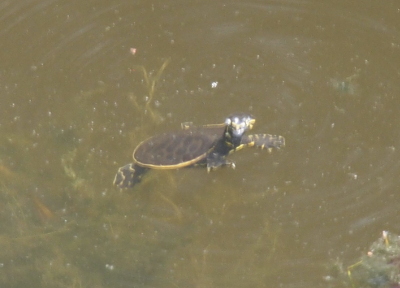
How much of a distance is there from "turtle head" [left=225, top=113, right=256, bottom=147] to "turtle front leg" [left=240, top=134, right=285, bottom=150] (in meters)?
0.21

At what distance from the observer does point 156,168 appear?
4.42 meters

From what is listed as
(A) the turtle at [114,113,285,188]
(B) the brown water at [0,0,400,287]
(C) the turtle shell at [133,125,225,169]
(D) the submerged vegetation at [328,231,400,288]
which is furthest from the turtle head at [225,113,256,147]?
(D) the submerged vegetation at [328,231,400,288]

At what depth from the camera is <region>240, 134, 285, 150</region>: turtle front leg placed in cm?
450

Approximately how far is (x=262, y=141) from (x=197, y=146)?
0.54m

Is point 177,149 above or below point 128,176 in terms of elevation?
above

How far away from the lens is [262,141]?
451 centimetres

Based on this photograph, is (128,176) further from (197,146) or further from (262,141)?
(262,141)

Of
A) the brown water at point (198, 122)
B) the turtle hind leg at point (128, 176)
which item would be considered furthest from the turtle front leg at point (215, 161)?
the turtle hind leg at point (128, 176)

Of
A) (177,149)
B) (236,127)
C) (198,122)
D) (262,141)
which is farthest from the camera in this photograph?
(198,122)

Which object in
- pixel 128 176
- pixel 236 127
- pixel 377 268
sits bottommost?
pixel 377 268

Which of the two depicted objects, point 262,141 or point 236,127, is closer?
point 236,127

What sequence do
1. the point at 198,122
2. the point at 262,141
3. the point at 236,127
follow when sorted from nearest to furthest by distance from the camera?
the point at 236,127
the point at 262,141
the point at 198,122

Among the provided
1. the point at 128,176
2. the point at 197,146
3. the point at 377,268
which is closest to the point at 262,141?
the point at 197,146

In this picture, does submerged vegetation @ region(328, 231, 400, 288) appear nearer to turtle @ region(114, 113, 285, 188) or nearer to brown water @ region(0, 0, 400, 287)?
brown water @ region(0, 0, 400, 287)
